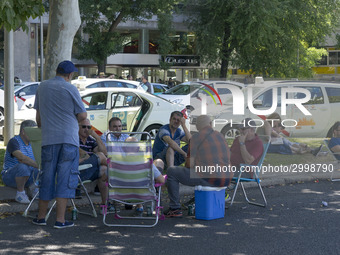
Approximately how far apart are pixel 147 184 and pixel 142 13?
1083 inches

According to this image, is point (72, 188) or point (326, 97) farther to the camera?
point (326, 97)

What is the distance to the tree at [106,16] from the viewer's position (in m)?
32.3

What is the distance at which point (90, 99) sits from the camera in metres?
15.1

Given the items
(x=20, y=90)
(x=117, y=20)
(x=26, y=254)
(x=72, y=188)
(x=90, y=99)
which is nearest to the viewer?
(x=26, y=254)

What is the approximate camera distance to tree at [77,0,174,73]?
106 feet

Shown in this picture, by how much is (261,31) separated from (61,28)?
22.6m

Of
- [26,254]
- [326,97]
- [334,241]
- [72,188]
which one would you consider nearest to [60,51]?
[72,188]

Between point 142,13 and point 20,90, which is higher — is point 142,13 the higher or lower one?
the higher one

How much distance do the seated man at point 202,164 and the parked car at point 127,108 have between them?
6517 mm

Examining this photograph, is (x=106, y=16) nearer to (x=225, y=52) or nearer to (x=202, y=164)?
(x=225, y=52)

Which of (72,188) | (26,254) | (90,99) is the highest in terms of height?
(90,99)

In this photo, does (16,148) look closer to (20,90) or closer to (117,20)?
(20,90)

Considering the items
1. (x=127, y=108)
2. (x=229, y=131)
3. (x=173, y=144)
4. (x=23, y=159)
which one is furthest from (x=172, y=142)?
(x=229, y=131)

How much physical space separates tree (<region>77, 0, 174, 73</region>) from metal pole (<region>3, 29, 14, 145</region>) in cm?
1810
